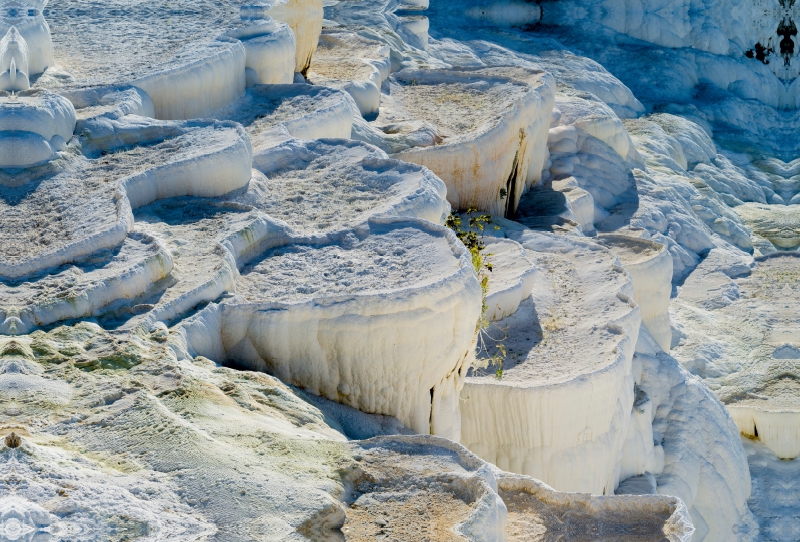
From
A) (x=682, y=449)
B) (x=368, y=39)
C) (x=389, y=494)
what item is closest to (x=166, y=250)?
(x=389, y=494)

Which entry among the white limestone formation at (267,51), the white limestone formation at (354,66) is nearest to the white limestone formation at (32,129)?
the white limestone formation at (267,51)

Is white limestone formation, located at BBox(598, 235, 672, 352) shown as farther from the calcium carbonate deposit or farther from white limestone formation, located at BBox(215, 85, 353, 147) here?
white limestone formation, located at BBox(215, 85, 353, 147)

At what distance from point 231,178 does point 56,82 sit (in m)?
3.15

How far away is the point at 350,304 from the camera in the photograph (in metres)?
8.19

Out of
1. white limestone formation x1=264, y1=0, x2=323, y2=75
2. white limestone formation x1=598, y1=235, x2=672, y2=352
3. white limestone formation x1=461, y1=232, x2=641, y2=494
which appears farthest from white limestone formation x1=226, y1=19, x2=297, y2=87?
white limestone formation x1=598, y1=235, x2=672, y2=352

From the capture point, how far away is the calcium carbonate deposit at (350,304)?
6.43 metres

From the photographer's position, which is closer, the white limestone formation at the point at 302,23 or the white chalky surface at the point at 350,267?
the white chalky surface at the point at 350,267

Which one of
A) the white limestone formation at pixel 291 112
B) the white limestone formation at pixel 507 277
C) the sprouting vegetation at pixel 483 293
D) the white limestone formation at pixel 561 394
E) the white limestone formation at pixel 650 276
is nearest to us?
the white limestone formation at pixel 561 394

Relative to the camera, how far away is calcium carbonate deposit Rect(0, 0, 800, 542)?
6434mm

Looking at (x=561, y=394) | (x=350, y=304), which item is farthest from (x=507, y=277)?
(x=350, y=304)

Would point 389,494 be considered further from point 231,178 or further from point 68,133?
point 68,133

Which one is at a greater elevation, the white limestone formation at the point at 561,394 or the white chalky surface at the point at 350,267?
the white chalky surface at the point at 350,267

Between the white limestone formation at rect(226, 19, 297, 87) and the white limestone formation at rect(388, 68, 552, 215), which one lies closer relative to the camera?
the white limestone formation at rect(226, 19, 297, 87)

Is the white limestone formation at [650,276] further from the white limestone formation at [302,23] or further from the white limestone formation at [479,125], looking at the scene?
the white limestone formation at [302,23]
